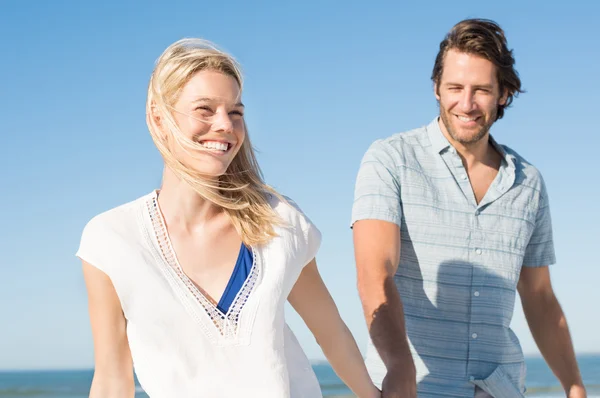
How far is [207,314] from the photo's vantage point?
6.98 ft

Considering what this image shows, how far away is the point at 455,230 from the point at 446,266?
0.14m

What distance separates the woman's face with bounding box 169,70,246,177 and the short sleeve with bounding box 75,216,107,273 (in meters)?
0.28

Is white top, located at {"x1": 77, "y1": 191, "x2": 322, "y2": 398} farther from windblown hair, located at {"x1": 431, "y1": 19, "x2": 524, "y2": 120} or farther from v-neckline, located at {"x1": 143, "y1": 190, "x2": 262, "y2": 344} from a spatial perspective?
windblown hair, located at {"x1": 431, "y1": 19, "x2": 524, "y2": 120}

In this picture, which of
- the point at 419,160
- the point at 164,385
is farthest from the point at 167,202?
the point at 419,160

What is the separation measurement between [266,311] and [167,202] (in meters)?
0.42

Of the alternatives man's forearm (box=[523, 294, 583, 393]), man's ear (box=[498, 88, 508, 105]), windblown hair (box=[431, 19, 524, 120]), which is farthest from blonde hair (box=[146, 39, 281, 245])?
man's forearm (box=[523, 294, 583, 393])

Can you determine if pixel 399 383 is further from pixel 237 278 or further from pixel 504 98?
pixel 504 98

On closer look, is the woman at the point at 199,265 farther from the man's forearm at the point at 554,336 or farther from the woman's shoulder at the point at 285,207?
the man's forearm at the point at 554,336

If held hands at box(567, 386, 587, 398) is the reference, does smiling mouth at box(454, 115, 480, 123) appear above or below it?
above

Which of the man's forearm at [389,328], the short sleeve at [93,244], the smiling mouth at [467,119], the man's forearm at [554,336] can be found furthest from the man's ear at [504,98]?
the short sleeve at [93,244]

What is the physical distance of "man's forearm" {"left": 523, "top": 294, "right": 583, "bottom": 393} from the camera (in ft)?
11.1

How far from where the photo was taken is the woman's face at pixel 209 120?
2143mm

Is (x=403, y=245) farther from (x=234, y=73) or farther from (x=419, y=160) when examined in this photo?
(x=234, y=73)

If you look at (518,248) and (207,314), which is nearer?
(207,314)
